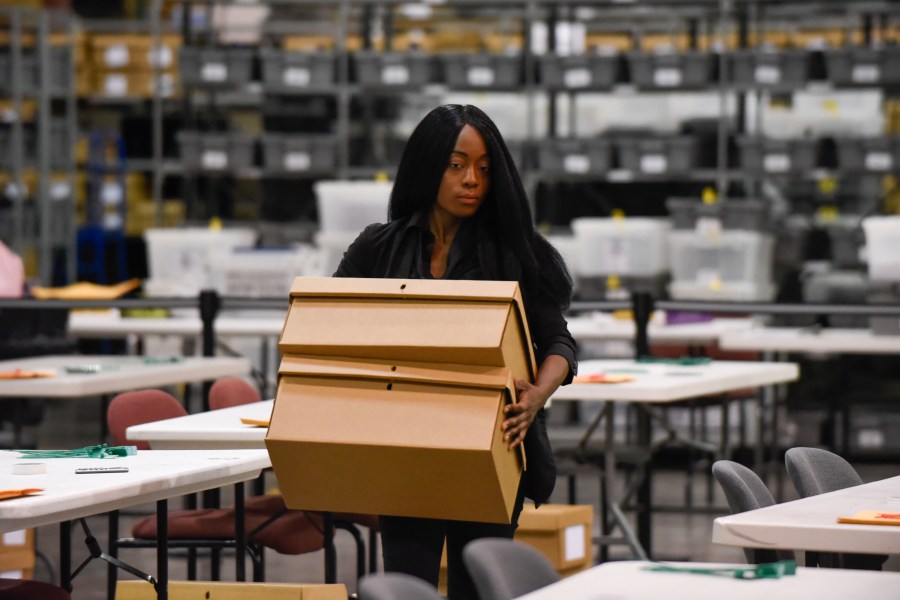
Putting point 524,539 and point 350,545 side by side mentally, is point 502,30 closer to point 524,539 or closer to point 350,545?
point 350,545

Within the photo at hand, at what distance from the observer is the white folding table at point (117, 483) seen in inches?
111

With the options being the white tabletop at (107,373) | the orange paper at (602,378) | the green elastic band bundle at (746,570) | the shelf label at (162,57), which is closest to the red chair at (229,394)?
the white tabletop at (107,373)

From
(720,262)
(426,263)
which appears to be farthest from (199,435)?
(720,262)

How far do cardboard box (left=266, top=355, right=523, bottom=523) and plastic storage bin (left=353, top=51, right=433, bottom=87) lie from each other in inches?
303

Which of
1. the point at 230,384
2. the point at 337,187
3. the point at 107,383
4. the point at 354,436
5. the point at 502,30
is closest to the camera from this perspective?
the point at 354,436

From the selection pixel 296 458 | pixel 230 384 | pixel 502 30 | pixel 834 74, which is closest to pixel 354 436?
pixel 296 458

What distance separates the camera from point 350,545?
696 cm

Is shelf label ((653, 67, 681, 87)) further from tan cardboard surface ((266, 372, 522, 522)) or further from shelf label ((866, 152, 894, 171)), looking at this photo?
tan cardboard surface ((266, 372, 522, 522))

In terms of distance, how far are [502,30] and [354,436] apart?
9026 mm

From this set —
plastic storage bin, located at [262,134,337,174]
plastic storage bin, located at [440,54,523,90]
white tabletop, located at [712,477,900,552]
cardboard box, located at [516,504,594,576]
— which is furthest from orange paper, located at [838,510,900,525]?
plastic storage bin, located at [262,134,337,174]

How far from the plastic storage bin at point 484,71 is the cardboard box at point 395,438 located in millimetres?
7642

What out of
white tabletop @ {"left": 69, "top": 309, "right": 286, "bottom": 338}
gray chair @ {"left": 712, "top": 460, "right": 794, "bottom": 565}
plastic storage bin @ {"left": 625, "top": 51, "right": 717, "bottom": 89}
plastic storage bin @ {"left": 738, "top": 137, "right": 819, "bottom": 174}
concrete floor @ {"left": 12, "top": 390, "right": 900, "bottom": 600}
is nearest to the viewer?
gray chair @ {"left": 712, "top": 460, "right": 794, "bottom": 565}

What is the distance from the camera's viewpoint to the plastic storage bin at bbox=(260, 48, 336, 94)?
10.6 m

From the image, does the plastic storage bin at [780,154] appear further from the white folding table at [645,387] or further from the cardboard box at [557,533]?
the cardboard box at [557,533]
